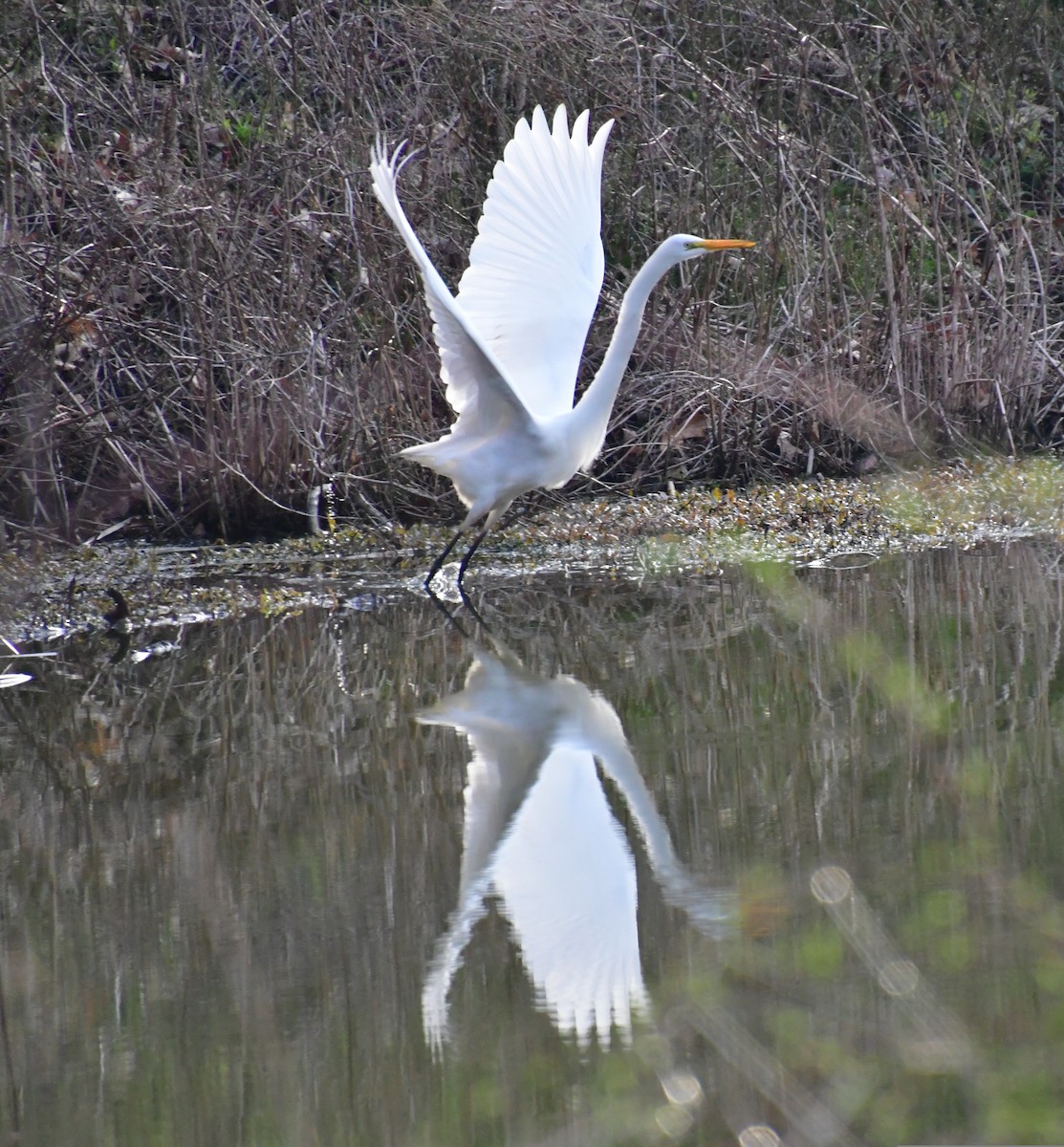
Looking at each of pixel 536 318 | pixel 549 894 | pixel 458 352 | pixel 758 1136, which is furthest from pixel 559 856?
pixel 536 318

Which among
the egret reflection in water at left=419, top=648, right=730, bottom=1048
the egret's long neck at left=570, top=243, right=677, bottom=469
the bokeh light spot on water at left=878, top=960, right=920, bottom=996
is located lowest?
the egret reflection in water at left=419, top=648, right=730, bottom=1048

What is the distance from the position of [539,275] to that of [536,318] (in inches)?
6.5

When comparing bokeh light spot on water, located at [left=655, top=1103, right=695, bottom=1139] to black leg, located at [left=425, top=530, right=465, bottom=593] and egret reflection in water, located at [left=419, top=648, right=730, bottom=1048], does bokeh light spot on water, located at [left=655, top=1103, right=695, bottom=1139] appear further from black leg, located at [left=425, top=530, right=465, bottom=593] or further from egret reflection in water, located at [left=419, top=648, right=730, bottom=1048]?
black leg, located at [left=425, top=530, right=465, bottom=593]

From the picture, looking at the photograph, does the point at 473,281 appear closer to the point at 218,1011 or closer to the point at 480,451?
the point at 480,451

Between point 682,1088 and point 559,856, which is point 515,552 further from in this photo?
point 682,1088

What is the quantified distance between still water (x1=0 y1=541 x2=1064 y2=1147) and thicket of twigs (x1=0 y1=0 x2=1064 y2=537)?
7.11 feet

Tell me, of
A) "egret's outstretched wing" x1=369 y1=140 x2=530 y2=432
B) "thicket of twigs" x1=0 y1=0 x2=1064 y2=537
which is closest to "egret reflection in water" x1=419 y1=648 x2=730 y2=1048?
"egret's outstretched wing" x1=369 y1=140 x2=530 y2=432

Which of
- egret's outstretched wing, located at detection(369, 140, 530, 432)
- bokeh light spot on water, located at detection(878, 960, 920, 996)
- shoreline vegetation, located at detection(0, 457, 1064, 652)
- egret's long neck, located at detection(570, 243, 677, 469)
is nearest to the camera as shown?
bokeh light spot on water, located at detection(878, 960, 920, 996)

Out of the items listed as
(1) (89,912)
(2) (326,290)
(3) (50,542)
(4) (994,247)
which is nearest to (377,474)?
(2) (326,290)

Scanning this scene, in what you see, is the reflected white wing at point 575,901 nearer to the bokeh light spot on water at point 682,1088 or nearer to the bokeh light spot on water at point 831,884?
the bokeh light spot on water at point 682,1088

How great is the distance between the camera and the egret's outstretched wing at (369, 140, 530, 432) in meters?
4.25

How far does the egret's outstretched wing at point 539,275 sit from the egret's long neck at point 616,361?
0.29 m

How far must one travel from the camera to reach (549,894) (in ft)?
8.21

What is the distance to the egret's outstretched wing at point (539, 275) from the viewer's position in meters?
5.62
